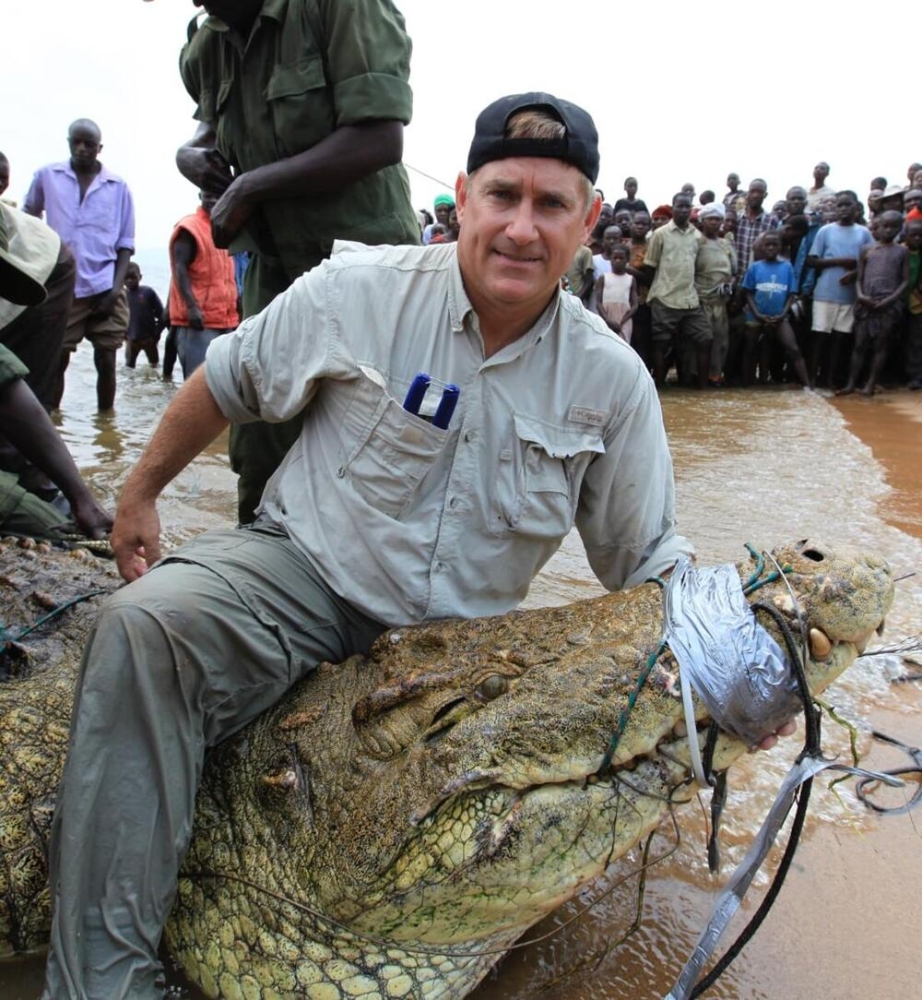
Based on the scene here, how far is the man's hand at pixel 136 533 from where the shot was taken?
2.30 m

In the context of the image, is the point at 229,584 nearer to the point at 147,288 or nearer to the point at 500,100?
the point at 500,100

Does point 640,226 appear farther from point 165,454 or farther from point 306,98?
point 165,454

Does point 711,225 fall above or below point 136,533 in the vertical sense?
above

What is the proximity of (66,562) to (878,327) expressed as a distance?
10381 millimetres

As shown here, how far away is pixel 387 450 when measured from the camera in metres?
2.12

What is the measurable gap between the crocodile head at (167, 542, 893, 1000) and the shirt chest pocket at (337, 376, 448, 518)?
442mm

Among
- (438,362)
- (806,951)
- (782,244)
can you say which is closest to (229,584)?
(438,362)

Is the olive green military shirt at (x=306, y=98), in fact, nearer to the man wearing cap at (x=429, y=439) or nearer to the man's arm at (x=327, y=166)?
the man's arm at (x=327, y=166)

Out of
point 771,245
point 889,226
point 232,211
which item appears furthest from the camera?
point 771,245

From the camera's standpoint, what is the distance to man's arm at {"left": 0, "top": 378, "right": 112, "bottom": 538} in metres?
3.29

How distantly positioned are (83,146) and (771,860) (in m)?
7.48

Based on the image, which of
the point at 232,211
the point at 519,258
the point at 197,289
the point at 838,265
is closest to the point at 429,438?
the point at 519,258

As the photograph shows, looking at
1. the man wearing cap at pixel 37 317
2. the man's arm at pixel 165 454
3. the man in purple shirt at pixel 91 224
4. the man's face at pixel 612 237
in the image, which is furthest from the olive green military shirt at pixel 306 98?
the man's face at pixel 612 237

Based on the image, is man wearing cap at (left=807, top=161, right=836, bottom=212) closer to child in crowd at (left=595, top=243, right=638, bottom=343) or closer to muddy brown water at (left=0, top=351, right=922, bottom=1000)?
child in crowd at (left=595, top=243, right=638, bottom=343)
